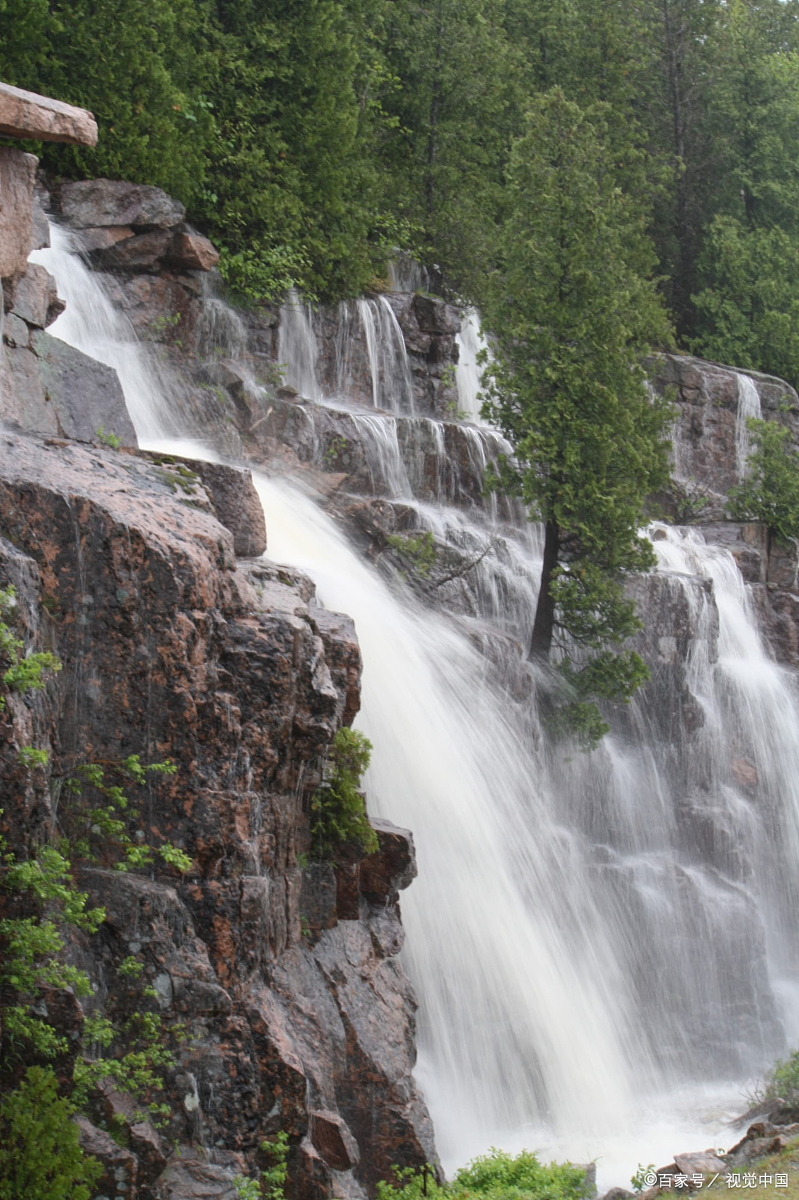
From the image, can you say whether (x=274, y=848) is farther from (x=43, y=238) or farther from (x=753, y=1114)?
(x=43, y=238)

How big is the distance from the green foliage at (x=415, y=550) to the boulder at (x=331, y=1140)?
30.5ft

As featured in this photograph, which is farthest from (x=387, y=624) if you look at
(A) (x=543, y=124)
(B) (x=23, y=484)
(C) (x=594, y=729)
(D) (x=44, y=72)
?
(D) (x=44, y=72)

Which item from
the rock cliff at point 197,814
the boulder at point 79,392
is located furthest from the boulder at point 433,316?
the rock cliff at point 197,814

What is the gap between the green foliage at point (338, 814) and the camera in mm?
8766

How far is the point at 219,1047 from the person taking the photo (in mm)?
6684

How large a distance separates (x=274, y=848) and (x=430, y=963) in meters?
3.58

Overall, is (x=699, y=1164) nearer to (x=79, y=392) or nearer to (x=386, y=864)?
(x=386, y=864)

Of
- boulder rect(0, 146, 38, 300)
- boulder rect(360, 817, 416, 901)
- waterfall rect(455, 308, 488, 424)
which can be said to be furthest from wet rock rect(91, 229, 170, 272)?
boulder rect(360, 817, 416, 901)

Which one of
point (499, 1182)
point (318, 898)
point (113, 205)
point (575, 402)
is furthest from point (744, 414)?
point (499, 1182)

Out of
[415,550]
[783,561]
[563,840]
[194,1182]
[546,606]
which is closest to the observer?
[194,1182]

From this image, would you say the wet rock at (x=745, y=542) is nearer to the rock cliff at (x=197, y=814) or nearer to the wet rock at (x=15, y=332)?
the rock cliff at (x=197, y=814)

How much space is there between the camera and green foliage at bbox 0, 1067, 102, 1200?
5.41 meters

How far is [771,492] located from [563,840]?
12.7 metres

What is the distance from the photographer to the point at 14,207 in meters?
8.27
